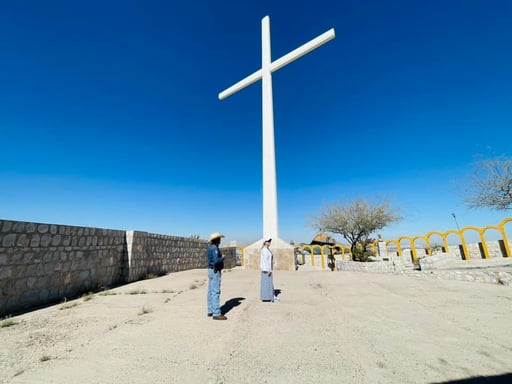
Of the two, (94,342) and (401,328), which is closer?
(94,342)

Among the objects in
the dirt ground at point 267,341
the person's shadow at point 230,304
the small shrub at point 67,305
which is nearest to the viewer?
the dirt ground at point 267,341

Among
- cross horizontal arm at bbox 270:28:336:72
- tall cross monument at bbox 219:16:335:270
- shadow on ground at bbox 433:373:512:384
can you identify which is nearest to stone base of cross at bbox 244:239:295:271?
tall cross monument at bbox 219:16:335:270

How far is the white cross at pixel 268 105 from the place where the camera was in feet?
34.5

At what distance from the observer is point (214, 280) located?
4.34m

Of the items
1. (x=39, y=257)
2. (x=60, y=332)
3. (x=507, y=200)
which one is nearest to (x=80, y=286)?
(x=39, y=257)

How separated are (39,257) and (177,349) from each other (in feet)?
16.0

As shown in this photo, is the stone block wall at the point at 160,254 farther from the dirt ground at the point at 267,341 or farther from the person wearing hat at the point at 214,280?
the person wearing hat at the point at 214,280

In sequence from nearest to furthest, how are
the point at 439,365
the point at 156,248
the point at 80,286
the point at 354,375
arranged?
1. the point at 354,375
2. the point at 439,365
3. the point at 80,286
4. the point at 156,248

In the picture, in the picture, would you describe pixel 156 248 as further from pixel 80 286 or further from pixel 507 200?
pixel 507 200

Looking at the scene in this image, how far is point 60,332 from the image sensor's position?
354 centimetres

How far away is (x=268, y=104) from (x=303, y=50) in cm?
300

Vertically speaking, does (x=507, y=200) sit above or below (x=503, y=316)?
above

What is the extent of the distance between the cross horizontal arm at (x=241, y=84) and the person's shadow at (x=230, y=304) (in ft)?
36.5

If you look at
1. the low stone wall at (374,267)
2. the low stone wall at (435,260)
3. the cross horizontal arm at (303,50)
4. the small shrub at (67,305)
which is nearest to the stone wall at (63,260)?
the small shrub at (67,305)
